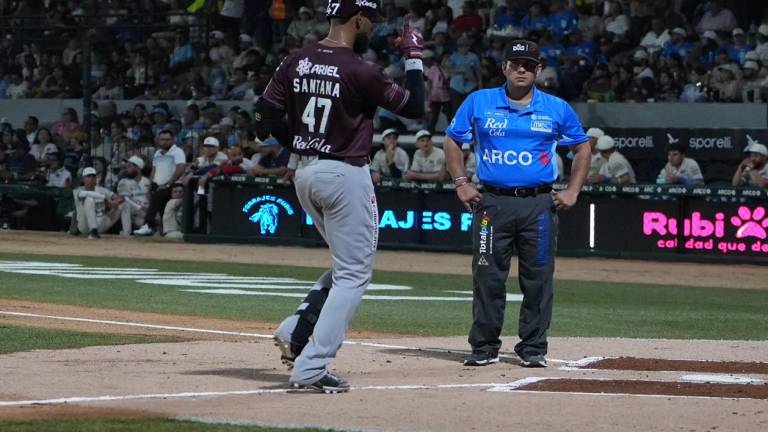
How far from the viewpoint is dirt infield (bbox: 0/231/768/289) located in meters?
19.8

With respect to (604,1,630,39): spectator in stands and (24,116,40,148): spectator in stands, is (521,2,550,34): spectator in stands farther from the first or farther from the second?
(24,116,40,148): spectator in stands

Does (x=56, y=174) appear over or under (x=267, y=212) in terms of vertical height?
over

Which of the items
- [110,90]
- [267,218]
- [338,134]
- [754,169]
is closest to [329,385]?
[338,134]

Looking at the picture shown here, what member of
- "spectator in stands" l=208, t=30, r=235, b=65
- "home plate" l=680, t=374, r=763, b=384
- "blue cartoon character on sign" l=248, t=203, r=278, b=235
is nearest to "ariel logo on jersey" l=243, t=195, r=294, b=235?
"blue cartoon character on sign" l=248, t=203, r=278, b=235

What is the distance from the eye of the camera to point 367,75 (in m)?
7.53

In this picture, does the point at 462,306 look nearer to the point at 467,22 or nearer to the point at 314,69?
the point at 314,69

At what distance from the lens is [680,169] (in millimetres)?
22016

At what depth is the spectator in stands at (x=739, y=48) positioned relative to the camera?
23562 millimetres

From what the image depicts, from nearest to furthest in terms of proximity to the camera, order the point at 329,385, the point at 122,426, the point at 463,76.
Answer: the point at 122,426, the point at 329,385, the point at 463,76

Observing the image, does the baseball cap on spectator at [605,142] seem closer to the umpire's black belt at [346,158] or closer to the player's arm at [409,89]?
the player's arm at [409,89]

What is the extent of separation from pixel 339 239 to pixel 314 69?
875 mm

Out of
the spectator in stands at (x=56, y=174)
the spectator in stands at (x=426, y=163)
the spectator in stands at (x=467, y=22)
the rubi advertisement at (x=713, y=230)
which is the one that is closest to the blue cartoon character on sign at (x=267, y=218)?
the spectator in stands at (x=426, y=163)

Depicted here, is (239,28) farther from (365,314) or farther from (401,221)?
(365,314)

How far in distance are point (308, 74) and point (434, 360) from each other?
7.82 feet
